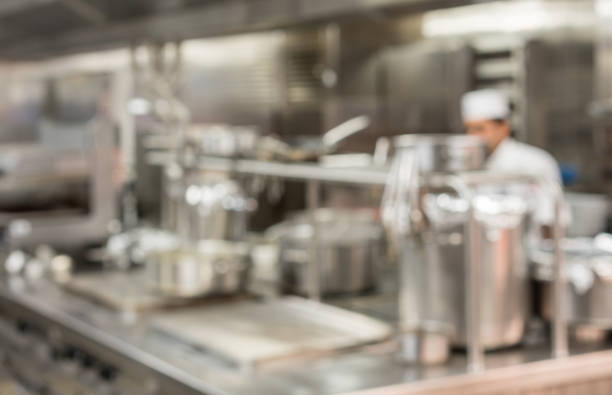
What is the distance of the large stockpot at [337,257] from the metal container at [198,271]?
0.15m

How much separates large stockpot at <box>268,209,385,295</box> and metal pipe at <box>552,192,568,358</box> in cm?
77

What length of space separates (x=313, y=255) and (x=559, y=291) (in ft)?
2.88

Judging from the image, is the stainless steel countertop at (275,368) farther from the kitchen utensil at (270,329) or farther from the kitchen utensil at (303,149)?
the kitchen utensil at (303,149)

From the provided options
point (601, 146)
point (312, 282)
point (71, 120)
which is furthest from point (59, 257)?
point (601, 146)

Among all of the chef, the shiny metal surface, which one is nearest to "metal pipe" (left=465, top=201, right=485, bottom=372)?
the shiny metal surface

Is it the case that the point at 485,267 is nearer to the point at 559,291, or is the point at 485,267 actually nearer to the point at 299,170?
the point at 559,291

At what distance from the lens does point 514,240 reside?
2180 mm

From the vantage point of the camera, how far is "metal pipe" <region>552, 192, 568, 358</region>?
2111 millimetres

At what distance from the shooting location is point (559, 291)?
2.12 m

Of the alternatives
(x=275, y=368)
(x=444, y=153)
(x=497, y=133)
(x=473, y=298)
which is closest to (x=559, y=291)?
(x=473, y=298)

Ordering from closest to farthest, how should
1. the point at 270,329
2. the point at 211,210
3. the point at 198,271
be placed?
the point at 270,329 → the point at 198,271 → the point at 211,210

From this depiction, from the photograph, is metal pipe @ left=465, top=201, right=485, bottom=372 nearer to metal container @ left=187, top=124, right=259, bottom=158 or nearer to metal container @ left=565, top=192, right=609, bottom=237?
metal container @ left=187, top=124, right=259, bottom=158

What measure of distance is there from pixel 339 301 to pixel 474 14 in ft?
8.87

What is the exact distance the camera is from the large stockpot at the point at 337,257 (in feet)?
9.17
